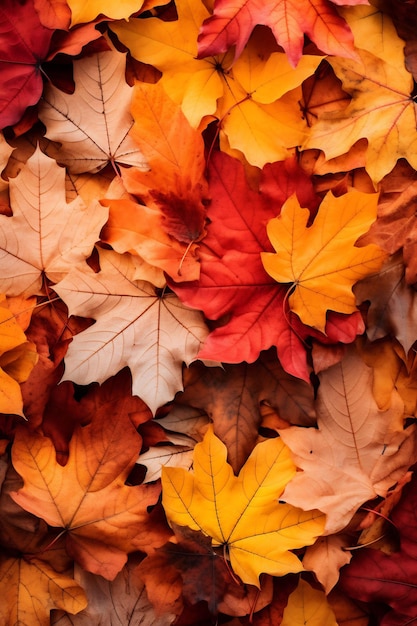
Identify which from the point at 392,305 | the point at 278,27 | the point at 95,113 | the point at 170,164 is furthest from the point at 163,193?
the point at 392,305

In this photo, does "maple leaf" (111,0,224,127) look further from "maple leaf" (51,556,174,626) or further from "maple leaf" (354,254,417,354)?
"maple leaf" (51,556,174,626)

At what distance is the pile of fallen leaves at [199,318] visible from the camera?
918 mm

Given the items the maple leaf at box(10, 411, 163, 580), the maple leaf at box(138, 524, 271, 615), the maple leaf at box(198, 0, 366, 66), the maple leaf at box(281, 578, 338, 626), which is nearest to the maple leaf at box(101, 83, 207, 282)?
the maple leaf at box(198, 0, 366, 66)

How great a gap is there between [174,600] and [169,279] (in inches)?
20.2

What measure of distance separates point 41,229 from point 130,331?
→ 21 cm

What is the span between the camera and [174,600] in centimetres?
97

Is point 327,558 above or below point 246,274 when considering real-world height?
below

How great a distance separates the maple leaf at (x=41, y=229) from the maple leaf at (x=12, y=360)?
0.06m

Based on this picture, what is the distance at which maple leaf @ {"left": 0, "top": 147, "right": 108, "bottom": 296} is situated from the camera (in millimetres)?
932

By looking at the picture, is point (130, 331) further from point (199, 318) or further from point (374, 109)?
point (374, 109)

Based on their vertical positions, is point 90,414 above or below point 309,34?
below

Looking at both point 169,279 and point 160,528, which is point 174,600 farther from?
point 169,279

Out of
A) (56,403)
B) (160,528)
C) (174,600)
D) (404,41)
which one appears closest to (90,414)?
(56,403)

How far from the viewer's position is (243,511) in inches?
36.2
